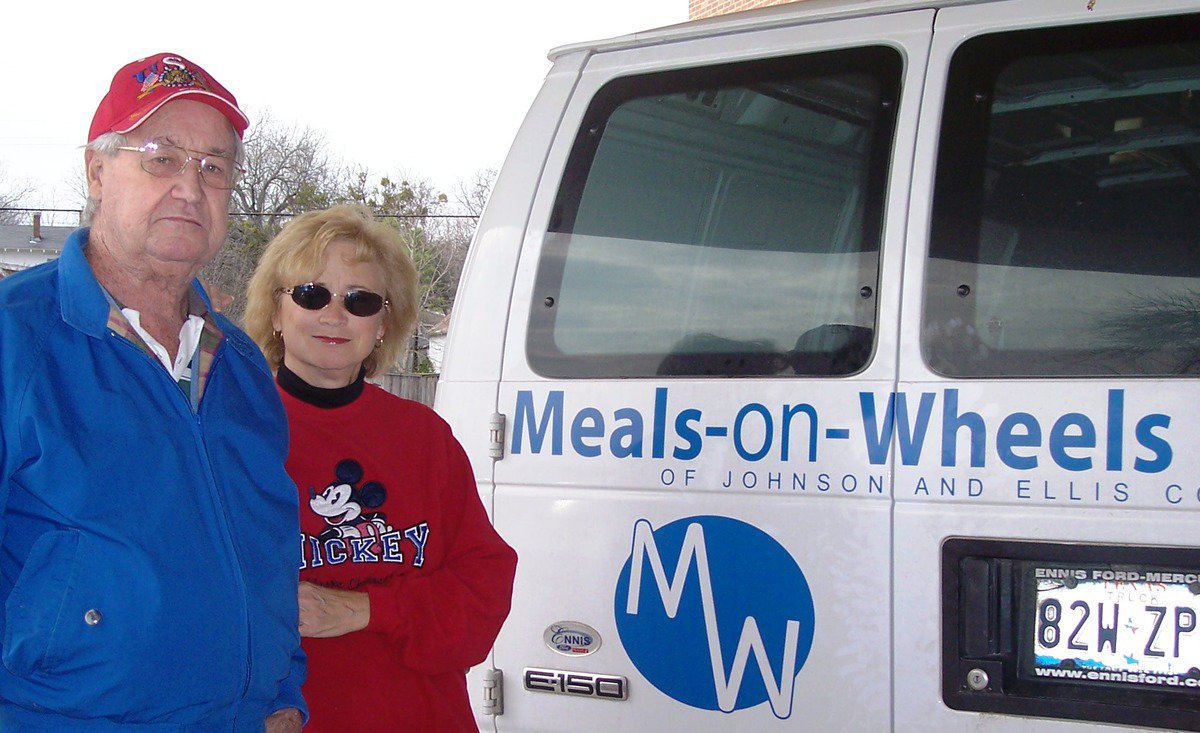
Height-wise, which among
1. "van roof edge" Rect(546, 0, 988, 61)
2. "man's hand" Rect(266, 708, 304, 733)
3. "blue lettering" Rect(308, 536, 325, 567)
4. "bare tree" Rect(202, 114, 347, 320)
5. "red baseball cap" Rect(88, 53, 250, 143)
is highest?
"bare tree" Rect(202, 114, 347, 320)

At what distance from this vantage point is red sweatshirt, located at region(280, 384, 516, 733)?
221 cm

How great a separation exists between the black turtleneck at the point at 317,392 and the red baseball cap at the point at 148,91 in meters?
0.68

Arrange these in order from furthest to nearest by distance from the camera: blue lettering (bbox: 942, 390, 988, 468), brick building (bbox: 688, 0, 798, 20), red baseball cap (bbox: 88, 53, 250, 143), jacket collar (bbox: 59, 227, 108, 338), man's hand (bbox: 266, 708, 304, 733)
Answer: brick building (bbox: 688, 0, 798, 20) < blue lettering (bbox: 942, 390, 988, 468) < man's hand (bbox: 266, 708, 304, 733) < red baseball cap (bbox: 88, 53, 250, 143) < jacket collar (bbox: 59, 227, 108, 338)

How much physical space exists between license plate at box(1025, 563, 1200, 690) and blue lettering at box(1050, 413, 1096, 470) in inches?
7.5

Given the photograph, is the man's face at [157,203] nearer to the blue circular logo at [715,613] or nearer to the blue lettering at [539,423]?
the blue lettering at [539,423]

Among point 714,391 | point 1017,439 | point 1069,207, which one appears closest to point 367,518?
point 714,391

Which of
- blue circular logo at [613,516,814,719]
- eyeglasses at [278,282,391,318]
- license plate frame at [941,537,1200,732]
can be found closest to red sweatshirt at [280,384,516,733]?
eyeglasses at [278,282,391,318]

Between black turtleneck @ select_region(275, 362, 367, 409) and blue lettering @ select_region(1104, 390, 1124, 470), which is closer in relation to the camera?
blue lettering @ select_region(1104, 390, 1124, 470)

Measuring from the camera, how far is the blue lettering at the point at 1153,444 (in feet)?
6.73

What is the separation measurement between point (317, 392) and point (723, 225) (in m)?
0.98

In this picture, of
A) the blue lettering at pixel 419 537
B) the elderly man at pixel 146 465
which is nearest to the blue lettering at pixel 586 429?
the blue lettering at pixel 419 537

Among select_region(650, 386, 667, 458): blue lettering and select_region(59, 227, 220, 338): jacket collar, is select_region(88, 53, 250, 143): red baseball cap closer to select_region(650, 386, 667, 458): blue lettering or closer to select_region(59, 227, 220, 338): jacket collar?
select_region(59, 227, 220, 338): jacket collar

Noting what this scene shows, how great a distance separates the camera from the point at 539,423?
262cm

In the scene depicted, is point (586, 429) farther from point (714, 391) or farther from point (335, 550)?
point (335, 550)
